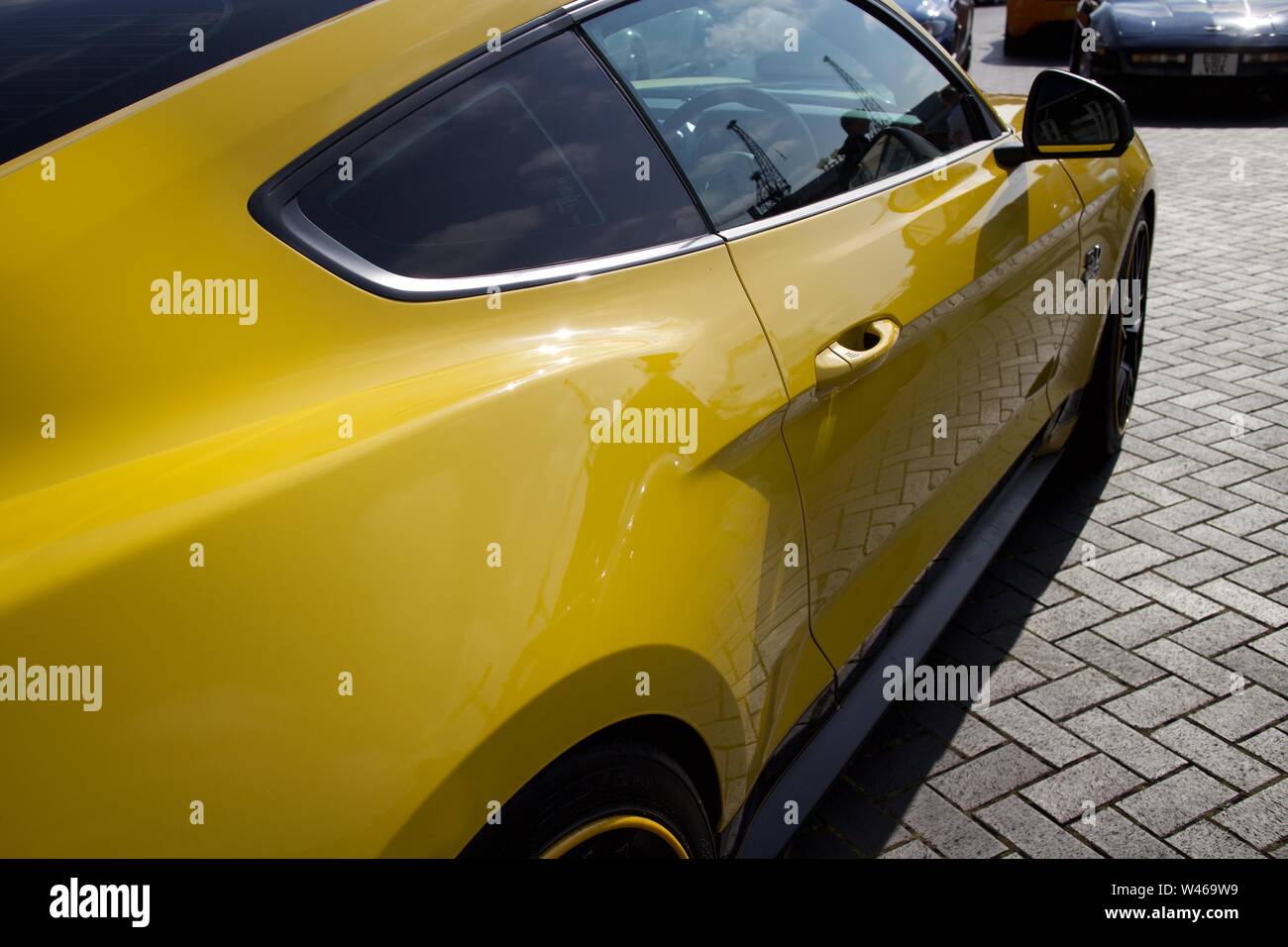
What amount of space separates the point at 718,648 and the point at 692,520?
201 millimetres

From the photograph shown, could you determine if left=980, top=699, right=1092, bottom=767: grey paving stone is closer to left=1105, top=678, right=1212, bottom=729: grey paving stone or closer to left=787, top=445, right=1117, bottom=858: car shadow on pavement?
left=787, top=445, right=1117, bottom=858: car shadow on pavement

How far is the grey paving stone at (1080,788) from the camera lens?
8.64ft

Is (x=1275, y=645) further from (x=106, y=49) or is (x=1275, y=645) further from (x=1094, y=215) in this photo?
(x=106, y=49)

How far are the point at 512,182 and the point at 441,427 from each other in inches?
20.5

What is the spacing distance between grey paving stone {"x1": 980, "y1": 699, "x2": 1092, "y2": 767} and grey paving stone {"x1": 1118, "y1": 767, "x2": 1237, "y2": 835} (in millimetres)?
186

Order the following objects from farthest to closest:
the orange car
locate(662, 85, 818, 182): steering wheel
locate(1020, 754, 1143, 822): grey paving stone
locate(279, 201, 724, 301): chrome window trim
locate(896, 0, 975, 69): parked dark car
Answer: the orange car, locate(896, 0, 975, 69): parked dark car, locate(1020, 754, 1143, 822): grey paving stone, locate(662, 85, 818, 182): steering wheel, locate(279, 201, 724, 301): chrome window trim

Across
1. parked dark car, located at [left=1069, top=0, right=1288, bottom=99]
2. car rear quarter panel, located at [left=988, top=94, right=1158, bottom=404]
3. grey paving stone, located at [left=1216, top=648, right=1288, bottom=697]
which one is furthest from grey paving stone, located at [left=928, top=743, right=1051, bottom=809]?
parked dark car, located at [left=1069, top=0, right=1288, bottom=99]

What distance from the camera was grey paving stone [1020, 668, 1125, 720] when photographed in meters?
2.97

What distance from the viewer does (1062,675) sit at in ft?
10.2

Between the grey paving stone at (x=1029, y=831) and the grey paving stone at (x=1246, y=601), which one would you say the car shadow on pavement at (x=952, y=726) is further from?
the grey paving stone at (x=1246, y=601)

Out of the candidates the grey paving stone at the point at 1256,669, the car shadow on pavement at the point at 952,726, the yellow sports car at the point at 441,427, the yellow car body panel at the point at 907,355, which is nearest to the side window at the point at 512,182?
the yellow sports car at the point at 441,427

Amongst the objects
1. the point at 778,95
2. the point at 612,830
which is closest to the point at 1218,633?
the point at 778,95

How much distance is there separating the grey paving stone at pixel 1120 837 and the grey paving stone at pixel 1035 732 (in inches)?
8.2
